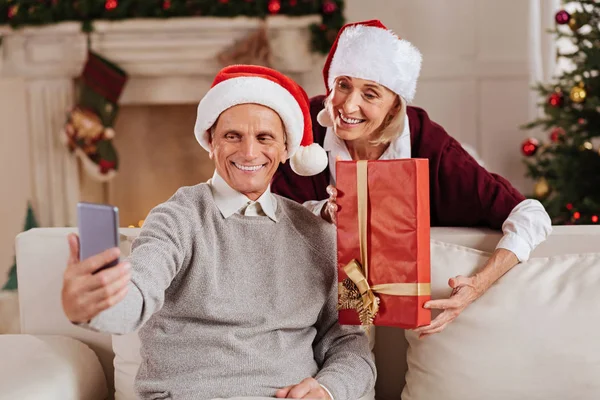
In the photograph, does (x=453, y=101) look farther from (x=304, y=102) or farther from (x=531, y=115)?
(x=304, y=102)

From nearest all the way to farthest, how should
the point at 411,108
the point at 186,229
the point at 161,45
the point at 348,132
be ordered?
the point at 186,229 < the point at 348,132 < the point at 411,108 < the point at 161,45

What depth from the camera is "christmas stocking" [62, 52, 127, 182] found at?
4.14 m

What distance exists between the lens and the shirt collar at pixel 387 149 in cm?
192

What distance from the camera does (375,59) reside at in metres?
1.88

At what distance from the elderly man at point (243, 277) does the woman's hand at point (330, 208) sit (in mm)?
60

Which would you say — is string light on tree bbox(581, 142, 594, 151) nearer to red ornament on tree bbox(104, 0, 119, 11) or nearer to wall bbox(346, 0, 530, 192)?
wall bbox(346, 0, 530, 192)

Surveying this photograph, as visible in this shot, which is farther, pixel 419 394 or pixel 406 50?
pixel 406 50

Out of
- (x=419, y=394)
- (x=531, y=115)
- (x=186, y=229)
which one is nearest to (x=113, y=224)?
(x=186, y=229)

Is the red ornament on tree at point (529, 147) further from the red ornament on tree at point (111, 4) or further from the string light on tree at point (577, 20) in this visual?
the red ornament on tree at point (111, 4)

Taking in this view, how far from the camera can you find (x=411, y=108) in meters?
2.12

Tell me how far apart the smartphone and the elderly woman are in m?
0.78

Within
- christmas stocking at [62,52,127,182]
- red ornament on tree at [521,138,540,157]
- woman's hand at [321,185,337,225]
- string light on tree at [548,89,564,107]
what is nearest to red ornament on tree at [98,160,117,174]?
christmas stocking at [62,52,127,182]

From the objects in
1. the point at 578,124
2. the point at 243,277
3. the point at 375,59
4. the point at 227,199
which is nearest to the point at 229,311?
the point at 243,277

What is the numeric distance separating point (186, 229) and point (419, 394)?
0.67 m
